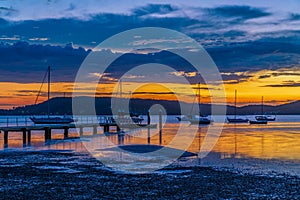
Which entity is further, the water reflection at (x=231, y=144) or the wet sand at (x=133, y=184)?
the water reflection at (x=231, y=144)

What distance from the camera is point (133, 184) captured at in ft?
59.4

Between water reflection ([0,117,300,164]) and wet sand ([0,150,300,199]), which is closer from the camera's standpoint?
wet sand ([0,150,300,199])

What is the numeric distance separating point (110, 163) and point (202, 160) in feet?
19.4

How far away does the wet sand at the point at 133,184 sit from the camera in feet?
52.3

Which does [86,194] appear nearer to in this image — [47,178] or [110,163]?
[47,178]

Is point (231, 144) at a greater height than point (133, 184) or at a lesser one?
lesser

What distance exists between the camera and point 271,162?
1034 inches

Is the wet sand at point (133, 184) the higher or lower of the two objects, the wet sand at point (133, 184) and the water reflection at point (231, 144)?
the higher

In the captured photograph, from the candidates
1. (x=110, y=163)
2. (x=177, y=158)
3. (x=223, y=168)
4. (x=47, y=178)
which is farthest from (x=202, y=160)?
(x=47, y=178)

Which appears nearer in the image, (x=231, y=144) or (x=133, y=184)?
(x=133, y=184)

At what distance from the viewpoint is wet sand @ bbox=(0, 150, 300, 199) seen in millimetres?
15938

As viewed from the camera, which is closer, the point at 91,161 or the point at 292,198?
the point at 292,198

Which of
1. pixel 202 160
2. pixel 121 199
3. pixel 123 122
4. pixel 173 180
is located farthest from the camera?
pixel 123 122

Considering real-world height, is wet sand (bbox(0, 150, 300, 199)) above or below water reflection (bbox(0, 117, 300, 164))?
above
